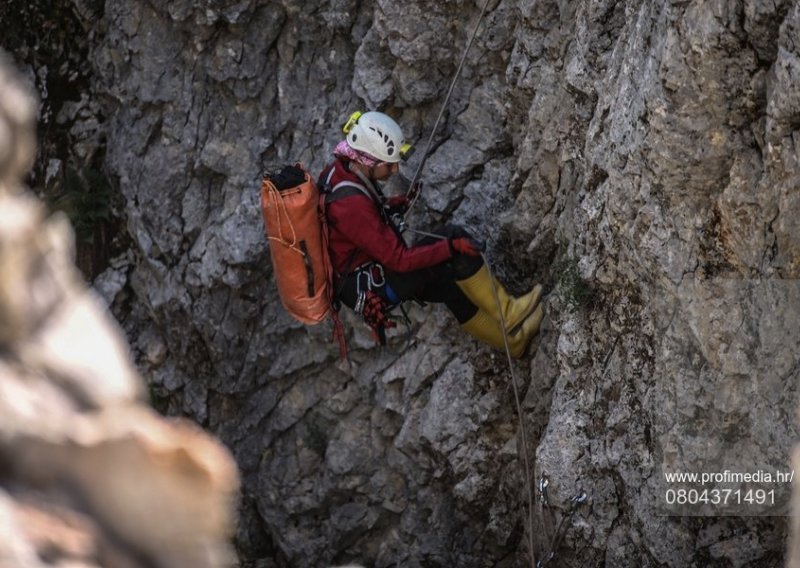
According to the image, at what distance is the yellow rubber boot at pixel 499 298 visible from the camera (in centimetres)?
889

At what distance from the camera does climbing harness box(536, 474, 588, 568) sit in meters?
8.41

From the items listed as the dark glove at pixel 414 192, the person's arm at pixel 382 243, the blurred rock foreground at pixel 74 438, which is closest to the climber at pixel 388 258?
the person's arm at pixel 382 243

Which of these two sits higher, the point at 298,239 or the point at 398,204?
the point at 398,204

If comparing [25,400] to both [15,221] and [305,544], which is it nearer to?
[15,221]

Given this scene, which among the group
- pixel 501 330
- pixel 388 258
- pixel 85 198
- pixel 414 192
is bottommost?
pixel 501 330

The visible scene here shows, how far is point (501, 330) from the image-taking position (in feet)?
29.6

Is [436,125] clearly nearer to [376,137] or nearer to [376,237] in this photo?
[376,137]

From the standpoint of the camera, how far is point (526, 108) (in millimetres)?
9250

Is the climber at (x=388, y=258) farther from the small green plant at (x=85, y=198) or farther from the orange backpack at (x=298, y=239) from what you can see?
the small green plant at (x=85, y=198)

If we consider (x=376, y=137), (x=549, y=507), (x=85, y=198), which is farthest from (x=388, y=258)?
(x=85, y=198)

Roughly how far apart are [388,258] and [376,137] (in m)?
0.96

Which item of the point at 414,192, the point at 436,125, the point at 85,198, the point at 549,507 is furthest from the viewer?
the point at 85,198

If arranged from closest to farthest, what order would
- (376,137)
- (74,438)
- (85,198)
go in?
(74,438) < (376,137) < (85,198)

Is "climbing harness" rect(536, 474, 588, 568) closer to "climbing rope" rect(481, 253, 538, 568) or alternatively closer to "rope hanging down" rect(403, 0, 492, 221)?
"climbing rope" rect(481, 253, 538, 568)
